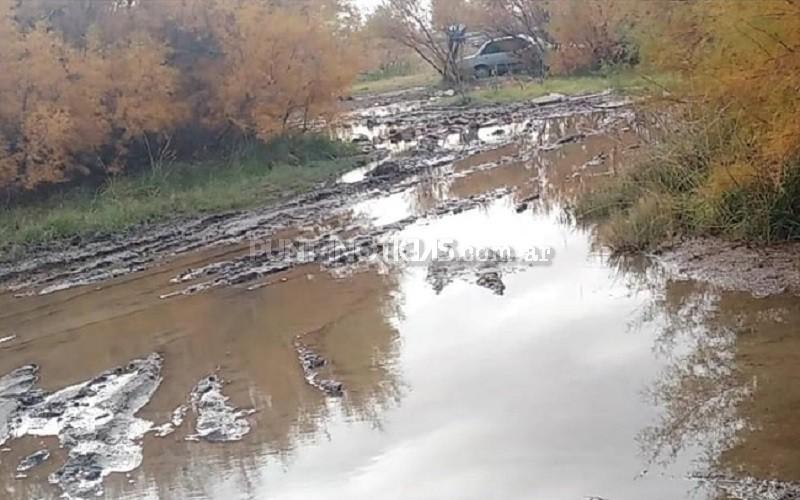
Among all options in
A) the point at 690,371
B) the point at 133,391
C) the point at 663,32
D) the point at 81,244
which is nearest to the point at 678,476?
the point at 690,371

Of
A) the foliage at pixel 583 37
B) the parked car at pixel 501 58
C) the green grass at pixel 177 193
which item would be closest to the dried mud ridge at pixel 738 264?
the green grass at pixel 177 193

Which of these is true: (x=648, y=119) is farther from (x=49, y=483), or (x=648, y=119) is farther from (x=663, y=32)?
(x=49, y=483)

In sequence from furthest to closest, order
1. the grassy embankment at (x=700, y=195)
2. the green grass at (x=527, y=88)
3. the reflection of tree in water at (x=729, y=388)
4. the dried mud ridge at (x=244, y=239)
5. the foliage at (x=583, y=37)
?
the green grass at (x=527, y=88), the foliage at (x=583, y=37), the dried mud ridge at (x=244, y=239), the grassy embankment at (x=700, y=195), the reflection of tree in water at (x=729, y=388)

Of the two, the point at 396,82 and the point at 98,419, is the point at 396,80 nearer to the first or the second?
the point at 396,82

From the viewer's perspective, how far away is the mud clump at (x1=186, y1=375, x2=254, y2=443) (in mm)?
8750

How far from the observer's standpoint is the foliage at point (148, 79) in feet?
66.0

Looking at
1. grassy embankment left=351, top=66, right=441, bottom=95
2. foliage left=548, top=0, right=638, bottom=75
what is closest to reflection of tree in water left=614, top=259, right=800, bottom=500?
foliage left=548, top=0, right=638, bottom=75

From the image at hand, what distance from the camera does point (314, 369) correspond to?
33.2ft

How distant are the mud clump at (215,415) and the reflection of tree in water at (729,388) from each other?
341cm

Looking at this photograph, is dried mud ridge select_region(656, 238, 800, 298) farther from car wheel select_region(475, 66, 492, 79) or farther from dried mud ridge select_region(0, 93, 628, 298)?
car wheel select_region(475, 66, 492, 79)

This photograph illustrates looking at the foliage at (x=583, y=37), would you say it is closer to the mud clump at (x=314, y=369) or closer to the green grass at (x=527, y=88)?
the green grass at (x=527, y=88)

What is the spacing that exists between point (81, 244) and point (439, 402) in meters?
11.0

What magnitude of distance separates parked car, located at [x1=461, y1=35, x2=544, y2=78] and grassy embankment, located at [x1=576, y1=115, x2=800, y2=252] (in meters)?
29.3

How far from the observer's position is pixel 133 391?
33.2 ft
